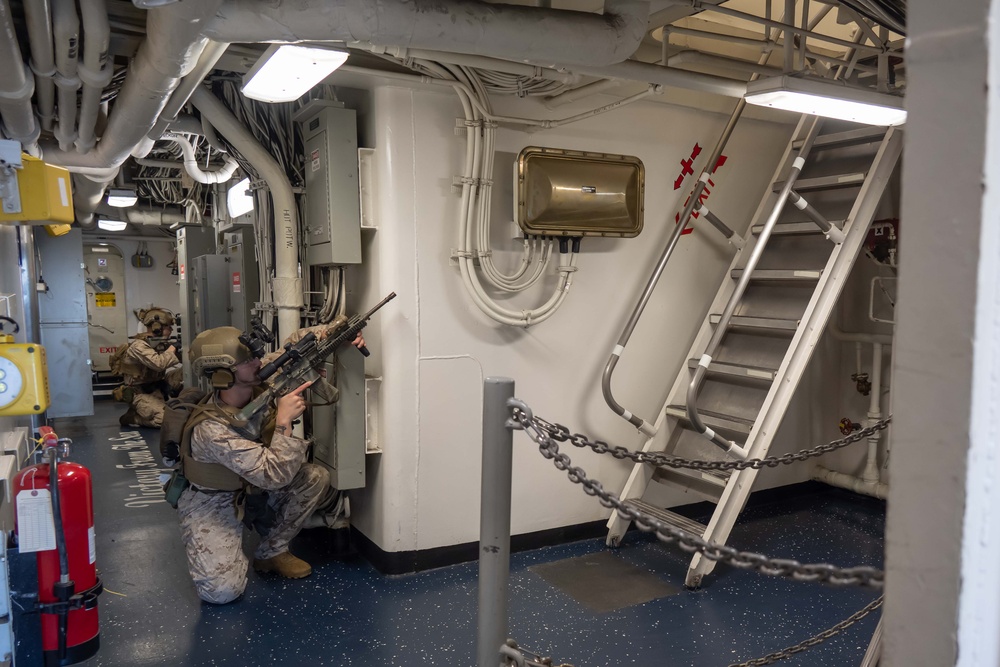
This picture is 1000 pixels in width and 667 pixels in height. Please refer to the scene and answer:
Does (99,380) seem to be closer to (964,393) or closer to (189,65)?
(189,65)

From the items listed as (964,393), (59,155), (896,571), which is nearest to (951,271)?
(964,393)

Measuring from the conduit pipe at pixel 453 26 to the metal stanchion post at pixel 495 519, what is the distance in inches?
55.3

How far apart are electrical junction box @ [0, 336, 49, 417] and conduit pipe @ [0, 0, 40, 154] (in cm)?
102

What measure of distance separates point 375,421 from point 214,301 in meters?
3.01

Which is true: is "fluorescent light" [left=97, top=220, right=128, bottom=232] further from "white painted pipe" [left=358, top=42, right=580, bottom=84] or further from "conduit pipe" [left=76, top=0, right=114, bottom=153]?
"white painted pipe" [left=358, top=42, right=580, bottom=84]

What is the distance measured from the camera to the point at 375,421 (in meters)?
4.08

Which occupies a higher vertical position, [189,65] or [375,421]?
[189,65]

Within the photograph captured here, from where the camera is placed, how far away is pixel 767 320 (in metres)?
4.14

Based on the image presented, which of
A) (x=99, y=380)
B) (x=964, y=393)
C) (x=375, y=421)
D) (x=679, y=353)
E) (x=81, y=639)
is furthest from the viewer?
(x=99, y=380)

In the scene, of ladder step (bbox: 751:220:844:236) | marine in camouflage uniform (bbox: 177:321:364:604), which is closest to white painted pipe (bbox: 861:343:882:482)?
ladder step (bbox: 751:220:844:236)

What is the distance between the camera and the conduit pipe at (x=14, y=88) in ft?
7.30

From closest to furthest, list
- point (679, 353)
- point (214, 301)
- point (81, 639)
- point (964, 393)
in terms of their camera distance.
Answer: point (964, 393)
point (81, 639)
point (679, 353)
point (214, 301)

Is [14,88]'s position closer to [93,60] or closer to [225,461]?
[93,60]

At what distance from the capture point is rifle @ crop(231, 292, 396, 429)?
368 centimetres
